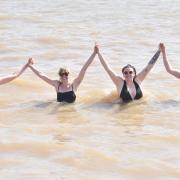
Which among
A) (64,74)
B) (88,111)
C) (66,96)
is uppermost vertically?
(64,74)

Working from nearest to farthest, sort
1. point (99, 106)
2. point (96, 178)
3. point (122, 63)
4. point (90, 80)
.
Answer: point (96, 178) < point (99, 106) < point (90, 80) < point (122, 63)

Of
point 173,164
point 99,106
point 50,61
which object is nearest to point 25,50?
point 50,61

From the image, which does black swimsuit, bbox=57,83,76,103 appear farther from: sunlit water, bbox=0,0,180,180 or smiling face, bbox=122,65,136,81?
smiling face, bbox=122,65,136,81

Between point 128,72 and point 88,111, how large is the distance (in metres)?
1.09

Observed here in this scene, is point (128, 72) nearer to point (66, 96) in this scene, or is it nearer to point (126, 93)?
point (126, 93)

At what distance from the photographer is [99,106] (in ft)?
36.7

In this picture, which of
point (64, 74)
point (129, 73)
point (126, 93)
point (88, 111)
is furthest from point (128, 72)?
point (64, 74)

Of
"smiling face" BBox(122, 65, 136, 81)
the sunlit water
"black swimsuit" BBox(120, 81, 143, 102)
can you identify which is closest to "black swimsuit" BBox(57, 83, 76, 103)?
the sunlit water

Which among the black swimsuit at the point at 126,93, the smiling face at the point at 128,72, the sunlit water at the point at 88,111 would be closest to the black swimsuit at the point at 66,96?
the sunlit water at the point at 88,111

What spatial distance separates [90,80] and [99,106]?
6.78ft

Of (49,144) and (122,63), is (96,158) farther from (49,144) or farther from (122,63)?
(122,63)

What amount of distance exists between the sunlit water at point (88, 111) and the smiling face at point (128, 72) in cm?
54

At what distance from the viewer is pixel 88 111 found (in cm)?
1085

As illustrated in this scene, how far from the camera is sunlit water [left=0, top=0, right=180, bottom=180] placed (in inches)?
313
